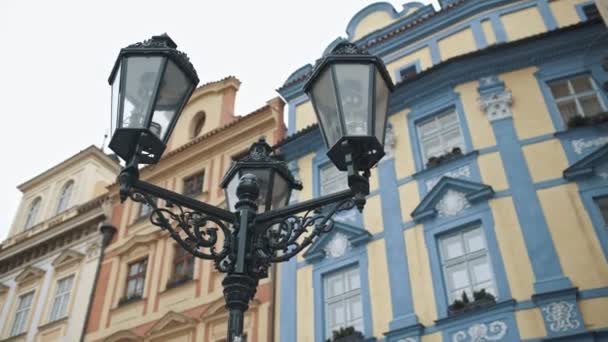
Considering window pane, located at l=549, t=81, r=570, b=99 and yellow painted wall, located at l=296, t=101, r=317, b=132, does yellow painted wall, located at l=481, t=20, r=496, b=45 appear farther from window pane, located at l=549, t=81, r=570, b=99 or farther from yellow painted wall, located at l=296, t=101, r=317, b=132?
yellow painted wall, located at l=296, t=101, r=317, b=132

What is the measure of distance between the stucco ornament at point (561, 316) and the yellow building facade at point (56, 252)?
13198 mm

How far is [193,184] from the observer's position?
17.2 m

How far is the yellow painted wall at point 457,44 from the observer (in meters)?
13.6

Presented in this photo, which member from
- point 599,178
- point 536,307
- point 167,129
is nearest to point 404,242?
point 536,307

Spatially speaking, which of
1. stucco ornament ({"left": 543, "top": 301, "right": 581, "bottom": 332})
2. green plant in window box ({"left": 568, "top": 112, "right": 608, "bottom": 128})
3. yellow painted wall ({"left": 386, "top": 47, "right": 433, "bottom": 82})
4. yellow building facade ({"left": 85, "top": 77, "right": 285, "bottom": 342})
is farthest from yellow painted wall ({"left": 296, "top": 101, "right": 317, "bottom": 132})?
stucco ornament ({"left": 543, "top": 301, "right": 581, "bottom": 332})

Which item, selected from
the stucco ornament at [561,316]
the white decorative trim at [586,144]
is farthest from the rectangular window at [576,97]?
the stucco ornament at [561,316]

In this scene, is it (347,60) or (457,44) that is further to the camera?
(457,44)

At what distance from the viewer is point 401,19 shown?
1551 cm

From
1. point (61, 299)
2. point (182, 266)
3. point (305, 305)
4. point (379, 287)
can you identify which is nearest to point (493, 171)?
point (379, 287)

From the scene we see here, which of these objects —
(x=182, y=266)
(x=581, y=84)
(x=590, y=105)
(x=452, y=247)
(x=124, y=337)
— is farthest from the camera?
(x=182, y=266)

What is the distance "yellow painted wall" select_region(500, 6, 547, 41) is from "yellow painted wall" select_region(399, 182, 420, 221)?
15.1 feet

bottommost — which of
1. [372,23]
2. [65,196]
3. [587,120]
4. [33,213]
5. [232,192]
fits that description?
[232,192]

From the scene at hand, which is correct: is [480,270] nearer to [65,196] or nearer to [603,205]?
[603,205]

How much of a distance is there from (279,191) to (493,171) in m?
7.27
